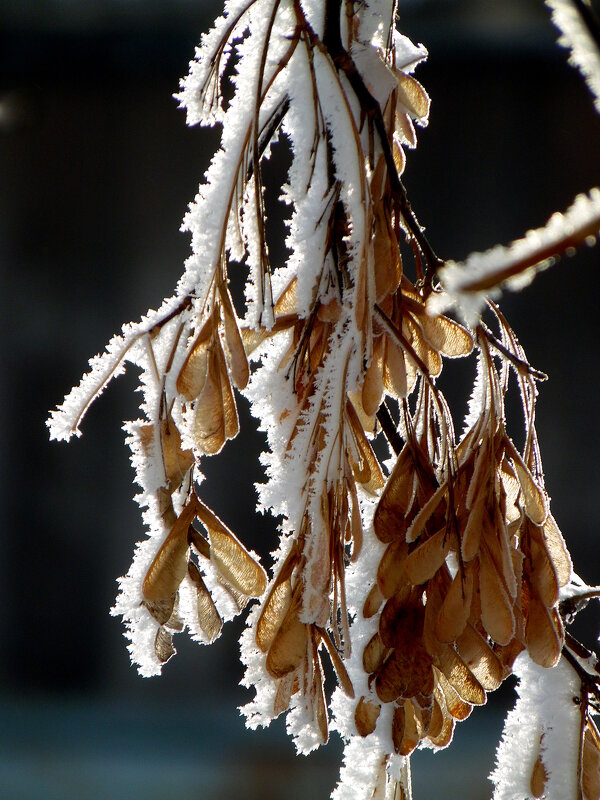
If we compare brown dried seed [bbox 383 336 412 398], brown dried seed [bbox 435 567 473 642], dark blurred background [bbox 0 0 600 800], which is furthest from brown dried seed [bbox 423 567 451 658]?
dark blurred background [bbox 0 0 600 800]

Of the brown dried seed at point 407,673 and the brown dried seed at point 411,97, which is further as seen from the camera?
the brown dried seed at point 411,97

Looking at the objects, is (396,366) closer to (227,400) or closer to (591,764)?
(227,400)

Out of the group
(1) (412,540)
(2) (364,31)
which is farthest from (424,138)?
(1) (412,540)

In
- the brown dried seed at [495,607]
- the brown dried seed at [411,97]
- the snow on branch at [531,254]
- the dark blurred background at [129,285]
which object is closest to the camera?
the snow on branch at [531,254]

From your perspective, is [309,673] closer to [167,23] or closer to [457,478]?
[457,478]

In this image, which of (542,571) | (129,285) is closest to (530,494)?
(542,571)

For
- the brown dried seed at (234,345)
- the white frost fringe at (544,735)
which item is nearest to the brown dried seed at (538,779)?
the white frost fringe at (544,735)

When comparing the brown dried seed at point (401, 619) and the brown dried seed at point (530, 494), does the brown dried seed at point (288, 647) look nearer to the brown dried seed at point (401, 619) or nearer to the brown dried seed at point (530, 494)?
the brown dried seed at point (401, 619)
